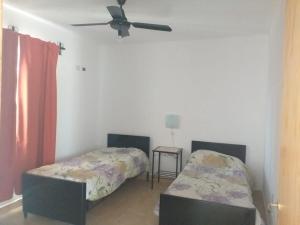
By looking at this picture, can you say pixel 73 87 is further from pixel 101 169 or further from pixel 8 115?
pixel 101 169

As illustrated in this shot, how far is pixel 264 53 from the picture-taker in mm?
4086

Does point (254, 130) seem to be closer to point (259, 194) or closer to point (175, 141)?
point (259, 194)

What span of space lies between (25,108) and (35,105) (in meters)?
0.18

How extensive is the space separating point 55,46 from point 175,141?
7.89ft

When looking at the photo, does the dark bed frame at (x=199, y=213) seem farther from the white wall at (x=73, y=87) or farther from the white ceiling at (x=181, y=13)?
the white wall at (x=73, y=87)

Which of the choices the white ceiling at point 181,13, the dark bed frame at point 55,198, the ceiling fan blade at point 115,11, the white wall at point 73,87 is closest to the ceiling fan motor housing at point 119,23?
the ceiling fan blade at point 115,11

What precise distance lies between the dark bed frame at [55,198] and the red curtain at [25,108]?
29cm

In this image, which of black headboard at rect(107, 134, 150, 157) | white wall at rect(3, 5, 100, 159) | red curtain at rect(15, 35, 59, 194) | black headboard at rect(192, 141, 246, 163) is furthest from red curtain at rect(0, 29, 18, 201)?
black headboard at rect(192, 141, 246, 163)

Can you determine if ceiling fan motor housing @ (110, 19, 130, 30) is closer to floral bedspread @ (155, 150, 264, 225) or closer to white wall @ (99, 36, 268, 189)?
floral bedspread @ (155, 150, 264, 225)

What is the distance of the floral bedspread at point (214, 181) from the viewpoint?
2.67 meters

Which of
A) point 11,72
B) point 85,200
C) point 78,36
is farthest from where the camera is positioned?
point 78,36

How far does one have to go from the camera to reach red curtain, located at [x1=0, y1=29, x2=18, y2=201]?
300cm

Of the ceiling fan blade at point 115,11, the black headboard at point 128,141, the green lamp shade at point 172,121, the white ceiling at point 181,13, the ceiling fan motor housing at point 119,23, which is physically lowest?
the black headboard at point 128,141

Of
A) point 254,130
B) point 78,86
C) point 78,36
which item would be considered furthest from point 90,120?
point 254,130
